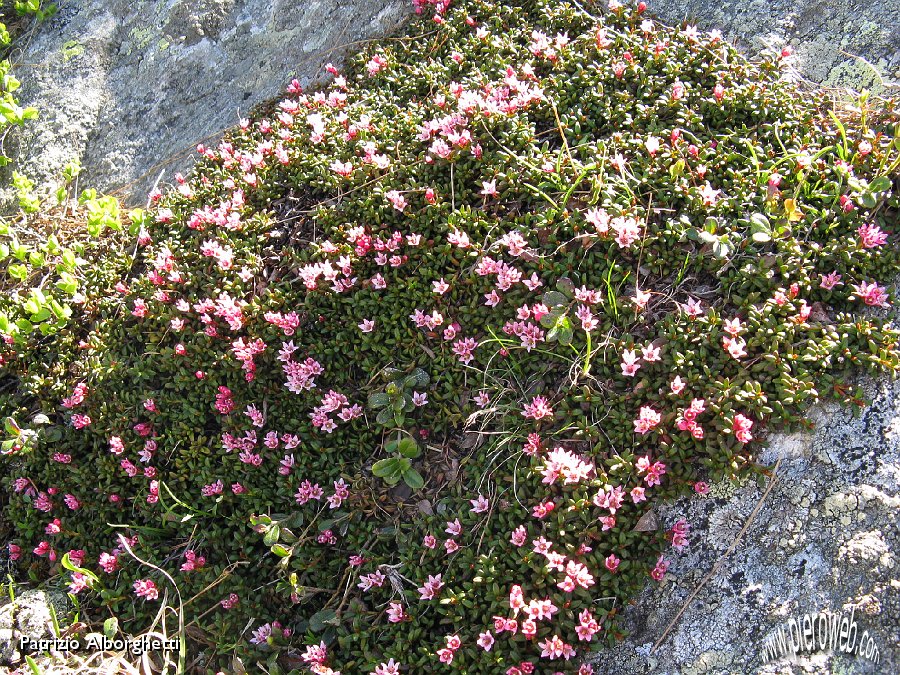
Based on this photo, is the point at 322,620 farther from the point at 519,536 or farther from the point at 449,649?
the point at 519,536

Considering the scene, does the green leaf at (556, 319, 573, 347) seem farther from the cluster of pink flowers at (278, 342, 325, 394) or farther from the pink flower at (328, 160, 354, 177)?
the pink flower at (328, 160, 354, 177)

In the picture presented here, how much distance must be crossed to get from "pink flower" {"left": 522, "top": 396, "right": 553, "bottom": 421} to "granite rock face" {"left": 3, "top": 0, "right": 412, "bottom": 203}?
3246mm

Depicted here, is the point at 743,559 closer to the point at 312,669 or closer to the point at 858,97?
the point at 312,669

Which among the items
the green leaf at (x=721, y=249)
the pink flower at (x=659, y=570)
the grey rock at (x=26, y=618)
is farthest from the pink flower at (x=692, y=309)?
the grey rock at (x=26, y=618)

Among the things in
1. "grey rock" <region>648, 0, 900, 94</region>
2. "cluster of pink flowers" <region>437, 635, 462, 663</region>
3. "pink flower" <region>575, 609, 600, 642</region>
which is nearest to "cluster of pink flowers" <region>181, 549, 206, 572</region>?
"cluster of pink flowers" <region>437, 635, 462, 663</region>

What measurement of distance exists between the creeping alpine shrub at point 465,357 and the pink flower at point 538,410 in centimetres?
2

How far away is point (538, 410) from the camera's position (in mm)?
3096

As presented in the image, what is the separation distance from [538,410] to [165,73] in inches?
171

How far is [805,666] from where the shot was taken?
2.52m

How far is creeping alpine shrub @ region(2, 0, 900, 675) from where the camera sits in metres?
2.95

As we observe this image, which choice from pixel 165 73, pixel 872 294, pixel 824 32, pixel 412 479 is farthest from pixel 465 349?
A: pixel 165 73

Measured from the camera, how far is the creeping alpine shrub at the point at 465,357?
9.67ft

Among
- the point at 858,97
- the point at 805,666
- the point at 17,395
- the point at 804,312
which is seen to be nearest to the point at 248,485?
the point at 17,395

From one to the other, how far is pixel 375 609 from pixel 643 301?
1944 millimetres
